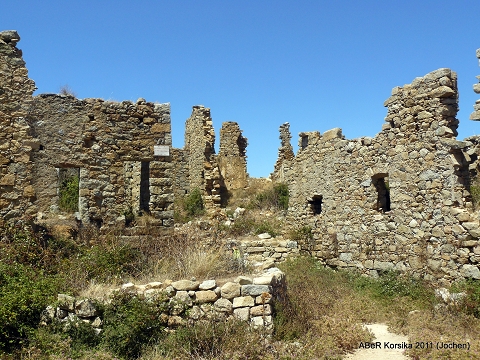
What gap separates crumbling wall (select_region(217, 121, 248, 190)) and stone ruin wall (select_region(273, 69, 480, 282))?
9305 mm

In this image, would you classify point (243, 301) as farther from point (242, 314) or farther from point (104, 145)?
point (104, 145)

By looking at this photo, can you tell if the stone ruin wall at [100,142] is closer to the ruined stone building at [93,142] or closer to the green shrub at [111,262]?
the ruined stone building at [93,142]

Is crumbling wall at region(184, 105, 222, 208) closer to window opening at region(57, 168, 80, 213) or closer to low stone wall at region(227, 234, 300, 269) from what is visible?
low stone wall at region(227, 234, 300, 269)

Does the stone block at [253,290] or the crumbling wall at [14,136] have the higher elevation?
the crumbling wall at [14,136]

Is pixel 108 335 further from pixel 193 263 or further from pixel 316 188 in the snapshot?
pixel 316 188

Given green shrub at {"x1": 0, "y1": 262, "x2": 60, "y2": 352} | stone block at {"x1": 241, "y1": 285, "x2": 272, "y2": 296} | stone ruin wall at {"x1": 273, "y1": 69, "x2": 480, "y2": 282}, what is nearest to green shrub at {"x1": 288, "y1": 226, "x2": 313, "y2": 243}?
stone ruin wall at {"x1": 273, "y1": 69, "x2": 480, "y2": 282}

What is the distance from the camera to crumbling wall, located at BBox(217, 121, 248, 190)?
23438 mm

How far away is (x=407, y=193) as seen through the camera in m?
10.6

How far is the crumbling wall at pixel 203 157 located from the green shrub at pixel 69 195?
18.0 ft

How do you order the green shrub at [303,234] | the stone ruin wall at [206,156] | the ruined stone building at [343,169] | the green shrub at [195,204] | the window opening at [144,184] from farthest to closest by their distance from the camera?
the stone ruin wall at [206,156], the green shrub at [195,204], the window opening at [144,184], the green shrub at [303,234], the ruined stone building at [343,169]

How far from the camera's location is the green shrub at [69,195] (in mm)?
16297

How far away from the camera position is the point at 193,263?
8.03 meters

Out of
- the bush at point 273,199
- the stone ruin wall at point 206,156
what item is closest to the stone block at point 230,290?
the bush at point 273,199

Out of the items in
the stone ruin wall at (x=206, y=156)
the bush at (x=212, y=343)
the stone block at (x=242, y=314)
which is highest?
the stone ruin wall at (x=206, y=156)
